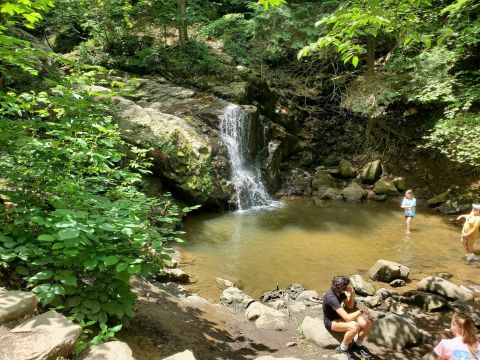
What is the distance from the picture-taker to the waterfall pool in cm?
768

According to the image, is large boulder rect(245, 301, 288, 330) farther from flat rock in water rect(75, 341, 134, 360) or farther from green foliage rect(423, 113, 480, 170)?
green foliage rect(423, 113, 480, 170)

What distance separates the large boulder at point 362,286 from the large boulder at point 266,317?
179cm

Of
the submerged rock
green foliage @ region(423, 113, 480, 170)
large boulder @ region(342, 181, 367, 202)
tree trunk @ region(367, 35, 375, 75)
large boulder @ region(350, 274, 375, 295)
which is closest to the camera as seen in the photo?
large boulder @ region(350, 274, 375, 295)

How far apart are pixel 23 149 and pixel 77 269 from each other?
4.94 feet

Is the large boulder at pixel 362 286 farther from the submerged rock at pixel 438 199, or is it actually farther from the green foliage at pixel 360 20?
the submerged rock at pixel 438 199

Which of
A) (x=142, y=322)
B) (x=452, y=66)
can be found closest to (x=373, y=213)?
(x=452, y=66)

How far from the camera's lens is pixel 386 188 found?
553 inches

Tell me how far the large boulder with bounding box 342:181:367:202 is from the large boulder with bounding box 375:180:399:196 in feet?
2.16

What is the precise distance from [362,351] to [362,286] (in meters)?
2.26

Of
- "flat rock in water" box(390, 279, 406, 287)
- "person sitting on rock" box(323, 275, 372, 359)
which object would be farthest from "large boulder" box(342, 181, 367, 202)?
"person sitting on rock" box(323, 275, 372, 359)

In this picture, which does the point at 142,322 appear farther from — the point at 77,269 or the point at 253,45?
the point at 253,45

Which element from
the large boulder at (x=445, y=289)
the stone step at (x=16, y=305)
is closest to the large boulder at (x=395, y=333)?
the large boulder at (x=445, y=289)

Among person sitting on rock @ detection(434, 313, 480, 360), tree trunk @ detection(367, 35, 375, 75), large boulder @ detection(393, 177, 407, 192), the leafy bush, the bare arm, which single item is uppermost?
tree trunk @ detection(367, 35, 375, 75)

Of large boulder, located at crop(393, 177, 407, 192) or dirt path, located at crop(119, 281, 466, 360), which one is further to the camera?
large boulder, located at crop(393, 177, 407, 192)
